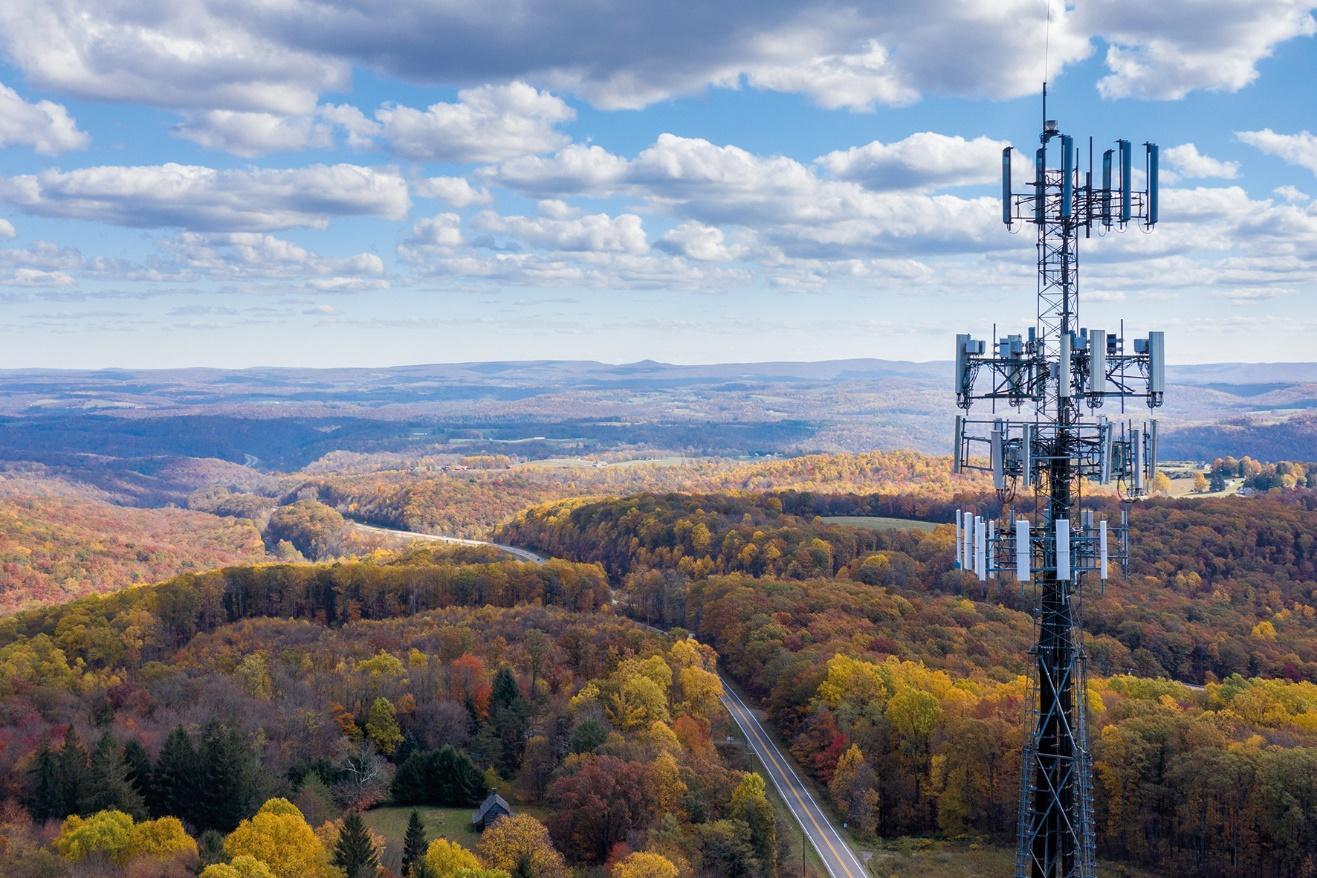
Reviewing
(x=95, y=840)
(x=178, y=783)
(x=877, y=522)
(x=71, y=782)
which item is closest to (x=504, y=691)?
(x=178, y=783)

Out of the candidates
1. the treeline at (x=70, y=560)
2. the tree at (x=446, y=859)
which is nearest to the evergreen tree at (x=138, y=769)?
the tree at (x=446, y=859)

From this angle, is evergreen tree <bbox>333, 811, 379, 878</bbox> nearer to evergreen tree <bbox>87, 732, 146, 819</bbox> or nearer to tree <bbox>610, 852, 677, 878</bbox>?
tree <bbox>610, 852, 677, 878</bbox>

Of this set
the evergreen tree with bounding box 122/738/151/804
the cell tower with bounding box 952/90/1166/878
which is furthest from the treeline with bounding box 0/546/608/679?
the cell tower with bounding box 952/90/1166/878

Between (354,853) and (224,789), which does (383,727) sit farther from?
(354,853)

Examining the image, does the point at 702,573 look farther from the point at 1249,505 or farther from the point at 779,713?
the point at 1249,505

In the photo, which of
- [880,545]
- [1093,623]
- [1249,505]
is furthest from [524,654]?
[1249,505]
